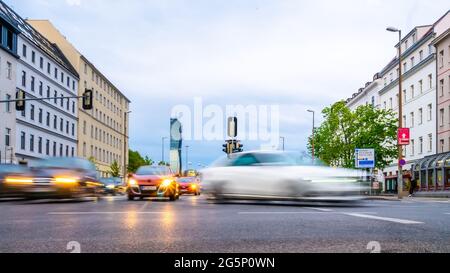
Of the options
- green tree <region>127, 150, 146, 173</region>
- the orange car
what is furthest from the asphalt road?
green tree <region>127, 150, 146, 173</region>

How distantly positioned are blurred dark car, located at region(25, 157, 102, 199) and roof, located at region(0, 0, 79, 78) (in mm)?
37977

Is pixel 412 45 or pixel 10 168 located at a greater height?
pixel 412 45

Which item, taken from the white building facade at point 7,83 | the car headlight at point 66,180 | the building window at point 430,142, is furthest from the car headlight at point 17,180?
the building window at point 430,142

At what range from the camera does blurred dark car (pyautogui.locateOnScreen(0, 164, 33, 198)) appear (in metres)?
19.3

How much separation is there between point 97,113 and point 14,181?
231 ft

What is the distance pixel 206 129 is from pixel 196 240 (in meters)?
13.8

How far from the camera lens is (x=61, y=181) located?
719 inches

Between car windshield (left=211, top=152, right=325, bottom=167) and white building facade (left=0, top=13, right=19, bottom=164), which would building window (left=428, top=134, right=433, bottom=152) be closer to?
white building facade (left=0, top=13, right=19, bottom=164)

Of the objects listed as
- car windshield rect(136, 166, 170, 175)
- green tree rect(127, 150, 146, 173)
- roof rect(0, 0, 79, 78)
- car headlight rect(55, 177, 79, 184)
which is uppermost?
roof rect(0, 0, 79, 78)

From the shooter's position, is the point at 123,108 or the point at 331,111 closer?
the point at 331,111

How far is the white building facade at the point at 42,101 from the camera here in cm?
5869
